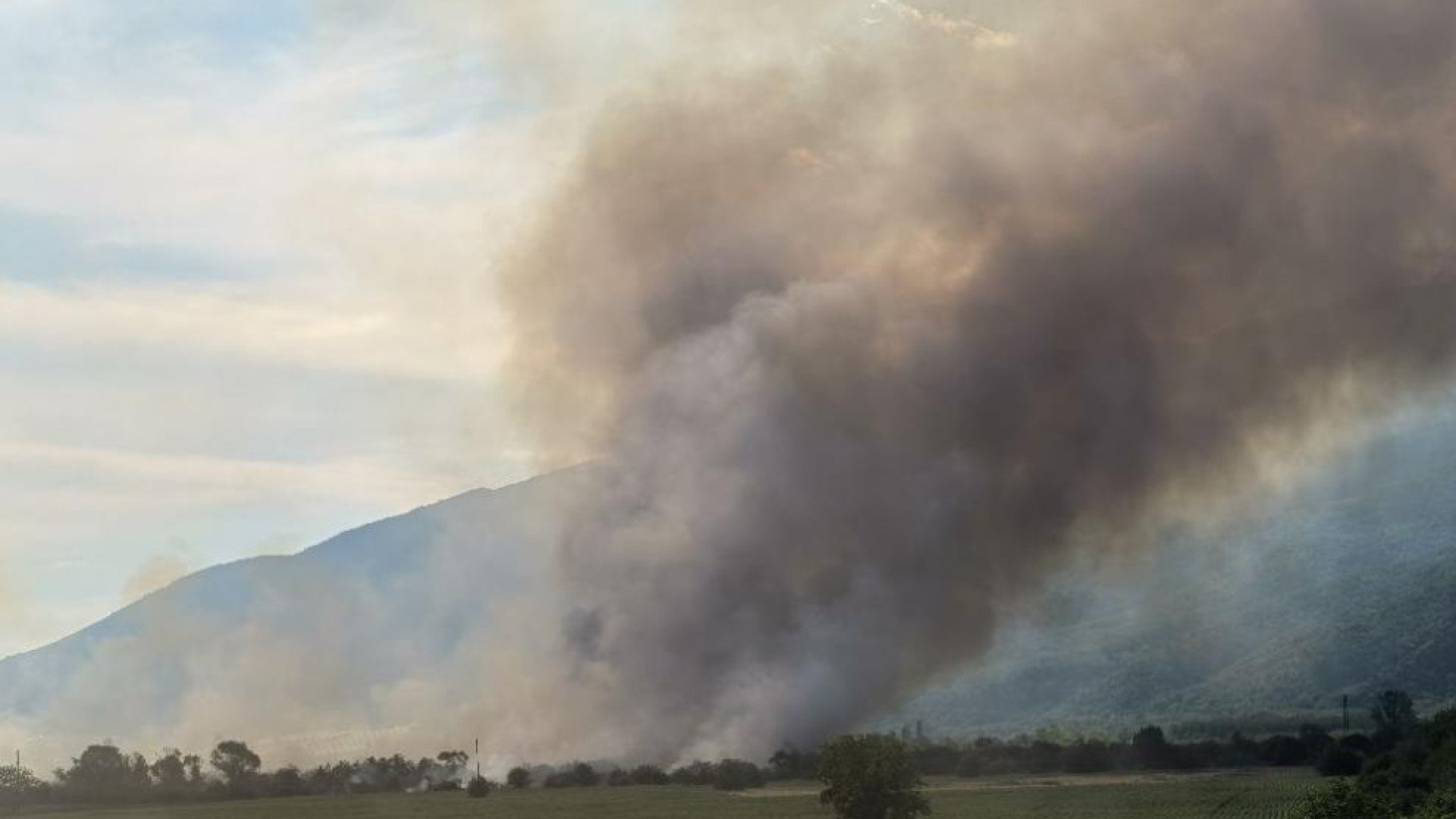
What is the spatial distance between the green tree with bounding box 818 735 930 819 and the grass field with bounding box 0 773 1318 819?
2.76 metres

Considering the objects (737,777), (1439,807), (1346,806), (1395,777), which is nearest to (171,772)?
(737,777)

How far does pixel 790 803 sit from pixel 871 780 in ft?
42.9

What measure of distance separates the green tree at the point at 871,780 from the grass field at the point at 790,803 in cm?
276

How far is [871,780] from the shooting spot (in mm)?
103688

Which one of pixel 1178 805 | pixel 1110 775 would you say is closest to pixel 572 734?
pixel 1110 775

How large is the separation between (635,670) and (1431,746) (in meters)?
49.5

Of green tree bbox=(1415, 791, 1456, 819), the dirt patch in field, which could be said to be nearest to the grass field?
the dirt patch in field

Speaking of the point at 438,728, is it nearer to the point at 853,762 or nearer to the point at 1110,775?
the point at 1110,775

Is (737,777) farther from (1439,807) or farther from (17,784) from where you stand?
(17,784)

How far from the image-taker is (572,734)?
14075 centimetres

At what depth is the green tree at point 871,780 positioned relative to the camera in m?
103

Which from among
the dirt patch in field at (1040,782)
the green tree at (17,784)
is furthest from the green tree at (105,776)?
the dirt patch in field at (1040,782)

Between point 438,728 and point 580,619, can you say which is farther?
point 438,728

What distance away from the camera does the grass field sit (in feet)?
359
